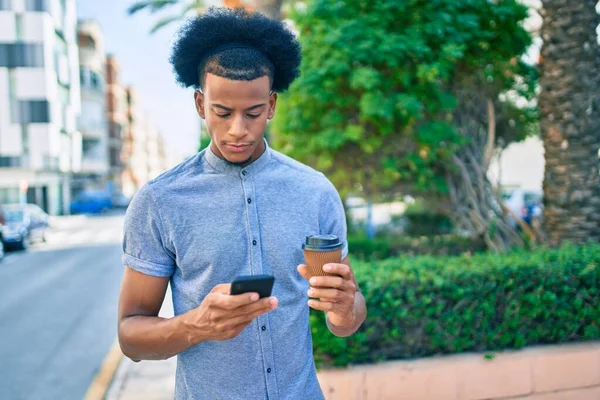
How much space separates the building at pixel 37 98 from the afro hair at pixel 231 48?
26.7 meters

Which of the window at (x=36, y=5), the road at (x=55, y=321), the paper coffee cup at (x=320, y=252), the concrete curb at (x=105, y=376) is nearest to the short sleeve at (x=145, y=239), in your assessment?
the paper coffee cup at (x=320, y=252)

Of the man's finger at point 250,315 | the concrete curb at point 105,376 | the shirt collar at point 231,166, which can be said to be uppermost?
the shirt collar at point 231,166

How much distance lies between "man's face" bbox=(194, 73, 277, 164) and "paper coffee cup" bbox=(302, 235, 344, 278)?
17.7 inches

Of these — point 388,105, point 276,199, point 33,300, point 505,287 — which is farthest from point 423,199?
point 33,300

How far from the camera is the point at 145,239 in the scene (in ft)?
5.26

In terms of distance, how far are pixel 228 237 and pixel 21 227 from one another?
55.0 ft

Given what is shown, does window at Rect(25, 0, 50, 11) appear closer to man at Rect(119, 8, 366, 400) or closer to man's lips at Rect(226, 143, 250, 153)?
man at Rect(119, 8, 366, 400)

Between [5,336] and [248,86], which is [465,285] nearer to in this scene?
[248,86]

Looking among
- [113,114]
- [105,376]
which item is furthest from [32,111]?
[113,114]

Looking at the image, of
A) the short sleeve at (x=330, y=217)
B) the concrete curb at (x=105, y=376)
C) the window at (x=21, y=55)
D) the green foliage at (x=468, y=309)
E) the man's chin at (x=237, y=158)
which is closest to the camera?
the man's chin at (x=237, y=158)

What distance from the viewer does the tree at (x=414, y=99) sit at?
5.01 metres

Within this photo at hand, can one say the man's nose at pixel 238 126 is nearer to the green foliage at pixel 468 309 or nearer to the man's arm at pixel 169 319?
the man's arm at pixel 169 319

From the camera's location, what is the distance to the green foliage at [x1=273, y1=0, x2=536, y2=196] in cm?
498

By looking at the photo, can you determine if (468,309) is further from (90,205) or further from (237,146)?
(90,205)
